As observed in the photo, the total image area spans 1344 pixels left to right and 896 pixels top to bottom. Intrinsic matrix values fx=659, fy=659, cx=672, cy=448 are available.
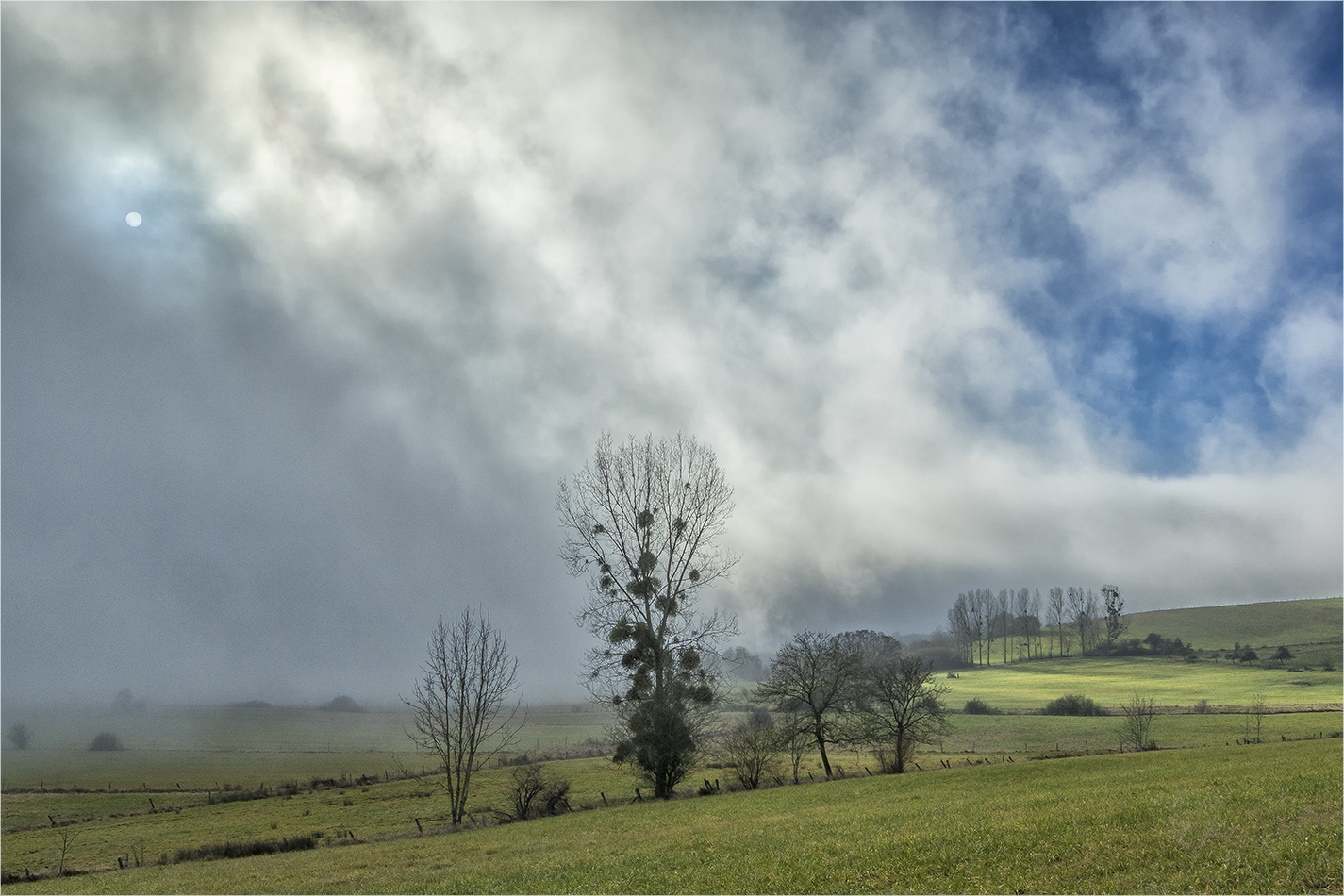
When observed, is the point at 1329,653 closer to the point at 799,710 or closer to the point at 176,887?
the point at 799,710

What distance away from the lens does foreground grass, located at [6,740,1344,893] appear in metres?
11.9

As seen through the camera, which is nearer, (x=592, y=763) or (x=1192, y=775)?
(x=1192, y=775)

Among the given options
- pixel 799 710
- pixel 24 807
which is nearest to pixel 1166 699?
pixel 799 710

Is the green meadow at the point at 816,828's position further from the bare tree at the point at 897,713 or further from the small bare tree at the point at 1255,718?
the bare tree at the point at 897,713

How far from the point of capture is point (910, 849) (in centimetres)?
1528

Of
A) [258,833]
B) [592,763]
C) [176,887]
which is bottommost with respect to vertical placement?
[592,763]

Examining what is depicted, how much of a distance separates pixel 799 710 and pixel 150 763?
428 feet

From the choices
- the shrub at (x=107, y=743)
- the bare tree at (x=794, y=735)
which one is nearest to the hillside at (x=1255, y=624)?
the bare tree at (x=794, y=735)

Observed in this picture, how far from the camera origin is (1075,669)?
156 m

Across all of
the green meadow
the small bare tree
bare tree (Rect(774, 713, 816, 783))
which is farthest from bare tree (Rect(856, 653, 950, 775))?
the small bare tree

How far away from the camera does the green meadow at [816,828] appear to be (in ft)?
41.9

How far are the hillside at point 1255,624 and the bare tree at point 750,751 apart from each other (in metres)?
168

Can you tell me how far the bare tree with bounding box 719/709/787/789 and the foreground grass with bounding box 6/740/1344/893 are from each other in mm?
13143

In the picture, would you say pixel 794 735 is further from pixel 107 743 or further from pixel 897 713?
pixel 107 743
